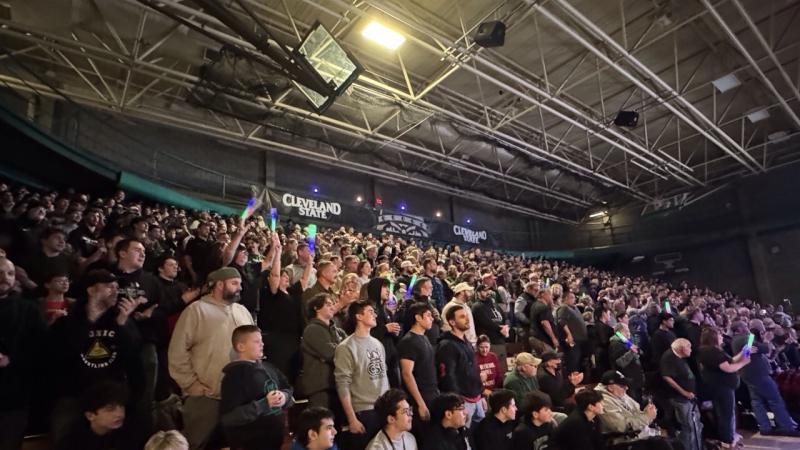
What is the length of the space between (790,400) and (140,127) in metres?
13.7

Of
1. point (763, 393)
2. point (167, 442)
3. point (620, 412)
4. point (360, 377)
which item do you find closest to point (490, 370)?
point (620, 412)

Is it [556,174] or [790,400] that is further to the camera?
[556,174]

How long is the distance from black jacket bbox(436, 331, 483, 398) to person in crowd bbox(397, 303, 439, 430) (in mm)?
143

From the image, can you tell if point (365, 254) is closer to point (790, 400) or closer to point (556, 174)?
point (790, 400)

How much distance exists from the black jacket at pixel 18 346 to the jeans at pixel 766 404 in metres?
7.88

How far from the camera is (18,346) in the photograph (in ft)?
7.32

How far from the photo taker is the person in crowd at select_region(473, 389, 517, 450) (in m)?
3.39

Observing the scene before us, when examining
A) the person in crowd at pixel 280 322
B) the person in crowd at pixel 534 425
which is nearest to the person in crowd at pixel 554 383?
the person in crowd at pixel 534 425

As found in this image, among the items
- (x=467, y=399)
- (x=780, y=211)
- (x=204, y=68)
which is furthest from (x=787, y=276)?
(x=204, y=68)

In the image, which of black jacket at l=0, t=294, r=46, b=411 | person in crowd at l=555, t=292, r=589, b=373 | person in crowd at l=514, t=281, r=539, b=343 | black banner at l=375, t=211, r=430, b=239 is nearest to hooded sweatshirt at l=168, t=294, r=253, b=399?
black jacket at l=0, t=294, r=46, b=411

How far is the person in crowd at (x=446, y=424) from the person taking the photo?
307 cm

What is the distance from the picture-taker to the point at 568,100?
11.6 m

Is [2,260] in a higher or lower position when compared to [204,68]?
lower

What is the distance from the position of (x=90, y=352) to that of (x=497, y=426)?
2.74m
